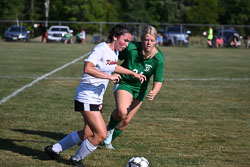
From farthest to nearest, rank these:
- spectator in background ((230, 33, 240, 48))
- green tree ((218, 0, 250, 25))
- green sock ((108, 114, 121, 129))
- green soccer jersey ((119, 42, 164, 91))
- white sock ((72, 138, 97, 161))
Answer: green tree ((218, 0, 250, 25))
spectator in background ((230, 33, 240, 48))
green sock ((108, 114, 121, 129))
green soccer jersey ((119, 42, 164, 91))
white sock ((72, 138, 97, 161))

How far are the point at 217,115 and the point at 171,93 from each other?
3005 millimetres

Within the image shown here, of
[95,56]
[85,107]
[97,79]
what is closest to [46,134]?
[85,107]

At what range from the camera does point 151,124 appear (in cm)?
842

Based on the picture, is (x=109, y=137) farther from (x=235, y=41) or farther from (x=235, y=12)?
(x=235, y=12)

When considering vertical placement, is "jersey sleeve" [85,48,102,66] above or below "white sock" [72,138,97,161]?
above

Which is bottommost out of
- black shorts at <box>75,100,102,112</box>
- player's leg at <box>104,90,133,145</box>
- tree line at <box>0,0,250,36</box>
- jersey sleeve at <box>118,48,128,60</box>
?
tree line at <box>0,0,250,36</box>

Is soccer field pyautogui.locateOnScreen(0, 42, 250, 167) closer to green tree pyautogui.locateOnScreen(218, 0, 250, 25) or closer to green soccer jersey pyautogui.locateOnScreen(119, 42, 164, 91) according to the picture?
green soccer jersey pyautogui.locateOnScreen(119, 42, 164, 91)

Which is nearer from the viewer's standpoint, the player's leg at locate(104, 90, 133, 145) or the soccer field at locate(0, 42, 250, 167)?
the soccer field at locate(0, 42, 250, 167)

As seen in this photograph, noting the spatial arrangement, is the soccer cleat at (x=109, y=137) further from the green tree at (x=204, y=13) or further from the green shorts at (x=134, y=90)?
the green tree at (x=204, y=13)

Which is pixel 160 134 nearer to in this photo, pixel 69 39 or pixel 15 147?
pixel 15 147

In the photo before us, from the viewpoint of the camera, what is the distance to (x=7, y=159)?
234 inches

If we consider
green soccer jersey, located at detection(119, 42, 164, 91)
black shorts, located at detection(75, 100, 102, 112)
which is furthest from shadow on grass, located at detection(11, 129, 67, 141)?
black shorts, located at detection(75, 100, 102, 112)

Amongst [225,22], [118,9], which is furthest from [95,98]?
[225,22]

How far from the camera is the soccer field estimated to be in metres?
6.19
